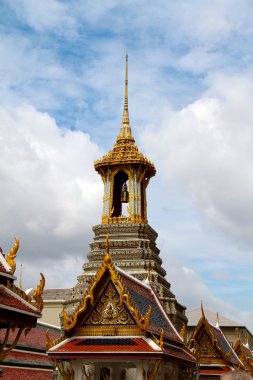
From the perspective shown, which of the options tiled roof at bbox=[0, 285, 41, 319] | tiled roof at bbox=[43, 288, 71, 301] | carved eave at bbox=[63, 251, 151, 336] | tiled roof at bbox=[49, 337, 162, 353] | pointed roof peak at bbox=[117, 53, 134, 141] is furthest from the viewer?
tiled roof at bbox=[43, 288, 71, 301]

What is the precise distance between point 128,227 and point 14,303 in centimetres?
2331

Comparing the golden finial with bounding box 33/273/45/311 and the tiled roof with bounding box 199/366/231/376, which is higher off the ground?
the tiled roof with bounding box 199/366/231/376

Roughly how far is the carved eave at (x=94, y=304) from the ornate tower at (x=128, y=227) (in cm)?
1597

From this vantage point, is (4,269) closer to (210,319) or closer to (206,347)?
(206,347)

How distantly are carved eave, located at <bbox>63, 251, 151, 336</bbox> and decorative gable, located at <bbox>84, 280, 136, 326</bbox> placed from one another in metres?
0.06

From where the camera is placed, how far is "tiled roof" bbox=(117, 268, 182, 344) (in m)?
16.8

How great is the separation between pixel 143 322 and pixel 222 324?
162 ft

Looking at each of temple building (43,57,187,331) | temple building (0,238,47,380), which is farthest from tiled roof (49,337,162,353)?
temple building (43,57,187,331)

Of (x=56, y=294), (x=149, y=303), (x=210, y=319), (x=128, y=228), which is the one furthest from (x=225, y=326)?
(x=149, y=303)

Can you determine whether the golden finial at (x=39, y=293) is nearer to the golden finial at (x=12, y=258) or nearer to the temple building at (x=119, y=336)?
the golden finial at (x=12, y=258)

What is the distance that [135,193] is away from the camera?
37.3 meters

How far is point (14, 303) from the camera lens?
12.3 meters

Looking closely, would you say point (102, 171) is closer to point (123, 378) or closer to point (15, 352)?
point (15, 352)

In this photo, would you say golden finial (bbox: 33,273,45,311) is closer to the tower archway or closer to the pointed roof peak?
the tower archway
